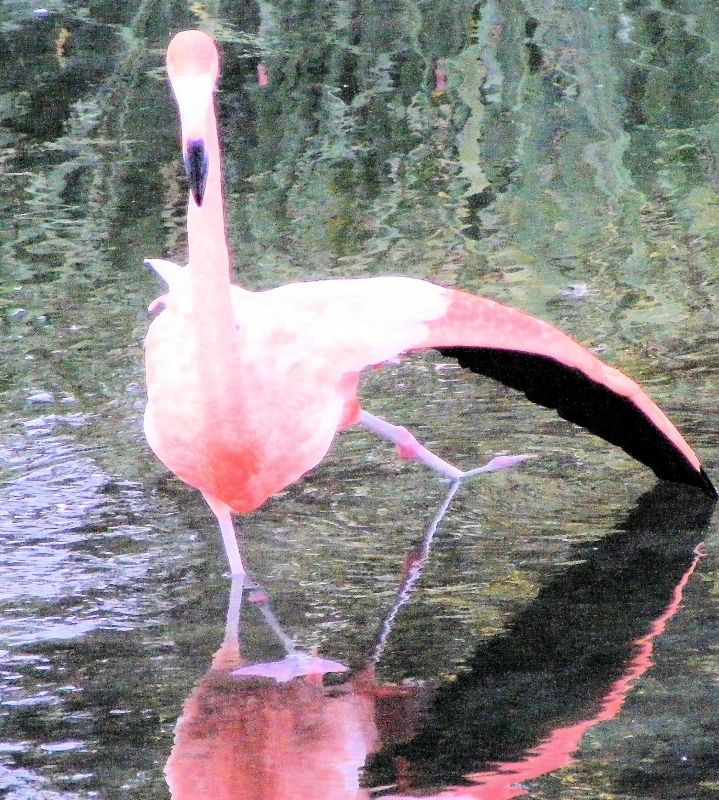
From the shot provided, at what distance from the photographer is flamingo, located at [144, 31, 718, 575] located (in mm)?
3332

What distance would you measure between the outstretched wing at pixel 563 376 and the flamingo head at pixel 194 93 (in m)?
0.95

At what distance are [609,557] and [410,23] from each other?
21.3ft

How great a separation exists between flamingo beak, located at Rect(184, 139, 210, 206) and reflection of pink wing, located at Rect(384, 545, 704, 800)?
138 cm

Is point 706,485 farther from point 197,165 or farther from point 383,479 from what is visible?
point 197,165

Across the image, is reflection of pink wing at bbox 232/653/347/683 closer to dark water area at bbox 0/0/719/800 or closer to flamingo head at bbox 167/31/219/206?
dark water area at bbox 0/0/719/800

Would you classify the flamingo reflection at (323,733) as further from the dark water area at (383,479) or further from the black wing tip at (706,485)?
the black wing tip at (706,485)

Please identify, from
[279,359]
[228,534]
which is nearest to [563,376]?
[279,359]

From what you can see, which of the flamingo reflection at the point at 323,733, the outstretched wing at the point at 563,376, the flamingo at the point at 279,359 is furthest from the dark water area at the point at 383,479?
the flamingo at the point at 279,359

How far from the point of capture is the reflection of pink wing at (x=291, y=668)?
11.2 ft

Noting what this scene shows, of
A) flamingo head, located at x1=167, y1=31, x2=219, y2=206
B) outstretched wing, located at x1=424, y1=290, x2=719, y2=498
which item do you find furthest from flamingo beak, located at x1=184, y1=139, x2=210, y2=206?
outstretched wing, located at x1=424, y1=290, x2=719, y2=498

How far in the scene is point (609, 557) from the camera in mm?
3924

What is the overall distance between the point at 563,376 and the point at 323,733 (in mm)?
1518

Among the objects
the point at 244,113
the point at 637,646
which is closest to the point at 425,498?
the point at 637,646

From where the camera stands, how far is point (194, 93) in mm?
3209
